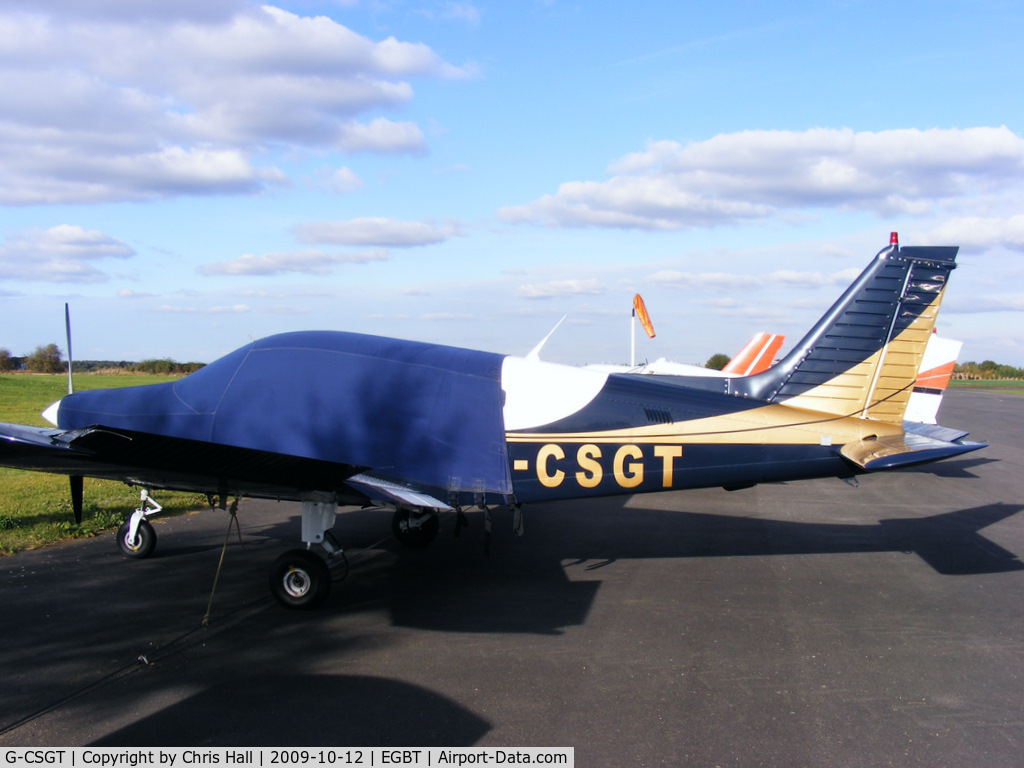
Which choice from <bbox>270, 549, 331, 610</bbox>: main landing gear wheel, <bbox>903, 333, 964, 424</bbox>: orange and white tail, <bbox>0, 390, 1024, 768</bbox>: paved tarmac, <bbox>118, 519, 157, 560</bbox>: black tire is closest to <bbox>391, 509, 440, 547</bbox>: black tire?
<bbox>0, 390, 1024, 768</bbox>: paved tarmac

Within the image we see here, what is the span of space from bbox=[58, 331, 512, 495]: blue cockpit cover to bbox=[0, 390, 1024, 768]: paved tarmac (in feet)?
4.37

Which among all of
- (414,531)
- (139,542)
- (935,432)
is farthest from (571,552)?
(139,542)

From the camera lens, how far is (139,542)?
797 centimetres

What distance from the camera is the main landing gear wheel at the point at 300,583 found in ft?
21.3

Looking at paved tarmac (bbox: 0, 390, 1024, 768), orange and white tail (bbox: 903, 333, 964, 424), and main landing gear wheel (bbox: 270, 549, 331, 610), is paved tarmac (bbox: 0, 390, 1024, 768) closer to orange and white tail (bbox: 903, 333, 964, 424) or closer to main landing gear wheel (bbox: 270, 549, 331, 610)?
main landing gear wheel (bbox: 270, 549, 331, 610)

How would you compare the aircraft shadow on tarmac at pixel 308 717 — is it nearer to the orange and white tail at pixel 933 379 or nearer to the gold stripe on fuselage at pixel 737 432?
the gold stripe on fuselage at pixel 737 432

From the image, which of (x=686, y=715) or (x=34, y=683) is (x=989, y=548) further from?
(x=34, y=683)

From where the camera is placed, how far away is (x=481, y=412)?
24.0 ft

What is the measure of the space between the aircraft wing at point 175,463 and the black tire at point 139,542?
44.5 inches

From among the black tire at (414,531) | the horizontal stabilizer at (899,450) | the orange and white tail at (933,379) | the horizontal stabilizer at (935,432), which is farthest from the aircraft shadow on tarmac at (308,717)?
the orange and white tail at (933,379)

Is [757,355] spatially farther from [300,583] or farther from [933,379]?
[300,583]

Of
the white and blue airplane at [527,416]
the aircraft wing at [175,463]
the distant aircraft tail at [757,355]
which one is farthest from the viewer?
the distant aircraft tail at [757,355]

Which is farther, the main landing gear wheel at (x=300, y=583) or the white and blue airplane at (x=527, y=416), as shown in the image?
the white and blue airplane at (x=527, y=416)

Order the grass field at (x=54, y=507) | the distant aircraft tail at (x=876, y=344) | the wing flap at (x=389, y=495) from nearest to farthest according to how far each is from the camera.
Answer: the wing flap at (x=389, y=495) → the distant aircraft tail at (x=876, y=344) → the grass field at (x=54, y=507)
